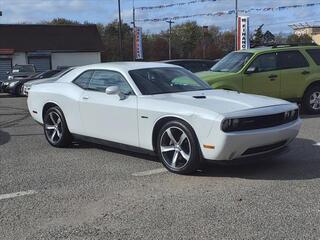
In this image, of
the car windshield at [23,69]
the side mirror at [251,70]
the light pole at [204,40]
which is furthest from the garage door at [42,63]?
the side mirror at [251,70]

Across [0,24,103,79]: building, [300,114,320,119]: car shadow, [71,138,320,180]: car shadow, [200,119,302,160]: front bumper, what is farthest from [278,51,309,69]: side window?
[0,24,103,79]: building

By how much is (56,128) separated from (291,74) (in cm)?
644

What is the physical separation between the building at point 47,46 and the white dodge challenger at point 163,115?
40.5 m

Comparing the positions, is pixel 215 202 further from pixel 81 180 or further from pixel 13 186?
pixel 13 186

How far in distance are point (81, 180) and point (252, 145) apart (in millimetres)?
Result: 2153

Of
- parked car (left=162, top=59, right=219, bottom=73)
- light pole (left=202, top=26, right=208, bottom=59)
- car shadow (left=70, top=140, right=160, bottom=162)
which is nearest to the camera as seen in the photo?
car shadow (left=70, top=140, right=160, bottom=162)

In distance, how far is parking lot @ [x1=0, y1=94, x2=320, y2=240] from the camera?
4.72 m

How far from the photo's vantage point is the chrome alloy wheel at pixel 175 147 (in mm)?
6664

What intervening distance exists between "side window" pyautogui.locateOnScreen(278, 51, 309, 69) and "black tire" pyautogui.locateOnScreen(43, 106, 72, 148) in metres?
6.30

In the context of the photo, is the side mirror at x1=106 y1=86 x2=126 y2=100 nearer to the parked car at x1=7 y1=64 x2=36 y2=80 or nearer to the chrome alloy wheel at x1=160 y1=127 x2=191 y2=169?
the chrome alloy wheel at x1=160 y1=127 x2=191 y2=169

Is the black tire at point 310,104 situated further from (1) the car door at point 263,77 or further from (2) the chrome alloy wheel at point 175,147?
(2) the chrome alloy wheel at point 175,147

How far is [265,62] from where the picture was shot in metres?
12.8

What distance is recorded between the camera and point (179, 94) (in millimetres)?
7348

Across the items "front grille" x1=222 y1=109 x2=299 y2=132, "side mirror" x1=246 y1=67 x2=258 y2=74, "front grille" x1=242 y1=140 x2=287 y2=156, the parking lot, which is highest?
"side mirror" x1=246 y1=67 x2=258 y2=74
